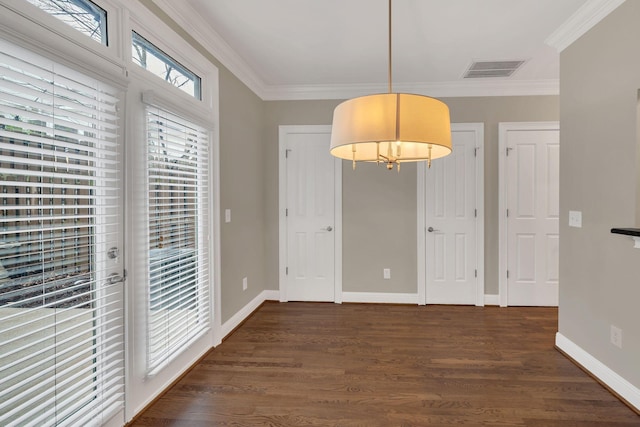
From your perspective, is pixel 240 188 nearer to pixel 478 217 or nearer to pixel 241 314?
pixel 241 314

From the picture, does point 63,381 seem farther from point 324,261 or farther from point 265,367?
point 324,261

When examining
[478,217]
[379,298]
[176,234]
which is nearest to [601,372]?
[478,217]

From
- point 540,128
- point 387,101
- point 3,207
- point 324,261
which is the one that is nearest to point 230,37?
point 387,101

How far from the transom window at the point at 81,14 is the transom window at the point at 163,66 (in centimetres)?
19

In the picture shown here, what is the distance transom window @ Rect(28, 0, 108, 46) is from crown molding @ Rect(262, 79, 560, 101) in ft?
7.80

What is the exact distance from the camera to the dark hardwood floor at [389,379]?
189 centimetres

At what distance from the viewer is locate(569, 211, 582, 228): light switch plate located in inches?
97.4

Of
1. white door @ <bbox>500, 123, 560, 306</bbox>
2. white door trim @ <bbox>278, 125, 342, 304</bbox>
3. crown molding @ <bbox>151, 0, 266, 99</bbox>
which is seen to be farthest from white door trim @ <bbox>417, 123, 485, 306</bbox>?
crown molding @ <bbox>151, 0, 266, 99</bbox>

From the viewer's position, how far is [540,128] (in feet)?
12.1

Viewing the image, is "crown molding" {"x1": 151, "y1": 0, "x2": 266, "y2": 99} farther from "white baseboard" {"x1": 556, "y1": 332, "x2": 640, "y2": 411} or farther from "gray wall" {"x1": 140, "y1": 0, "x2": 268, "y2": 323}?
"white baseboard" {"x1": 556, "y1": 332, "x2": 640, "y2": 411}

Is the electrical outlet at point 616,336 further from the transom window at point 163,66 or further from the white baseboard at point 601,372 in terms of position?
the transom window at point 163,66

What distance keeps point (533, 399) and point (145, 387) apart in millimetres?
2383

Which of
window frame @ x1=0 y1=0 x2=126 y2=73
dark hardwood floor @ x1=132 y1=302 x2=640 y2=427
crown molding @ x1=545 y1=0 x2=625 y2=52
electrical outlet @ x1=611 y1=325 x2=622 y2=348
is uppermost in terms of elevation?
crown molding @ x1=545 y1=0 x2=625 y2=52

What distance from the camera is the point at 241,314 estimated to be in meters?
3.36
